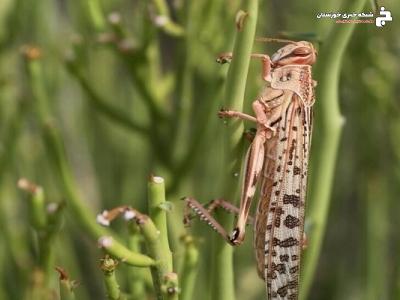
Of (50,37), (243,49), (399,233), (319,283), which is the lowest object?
(319,283)

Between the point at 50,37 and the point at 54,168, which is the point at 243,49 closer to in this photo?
the point at 54,168

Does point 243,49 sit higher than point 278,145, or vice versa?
point 243,49

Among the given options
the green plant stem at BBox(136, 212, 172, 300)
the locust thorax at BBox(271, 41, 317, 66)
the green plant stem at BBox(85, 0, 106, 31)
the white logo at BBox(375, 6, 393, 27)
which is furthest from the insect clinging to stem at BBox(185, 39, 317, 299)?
the green plant stem at BBox(85, 0, 106, 31)

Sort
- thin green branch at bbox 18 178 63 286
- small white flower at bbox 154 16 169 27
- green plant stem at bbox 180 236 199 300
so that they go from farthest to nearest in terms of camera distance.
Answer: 1. small white flower at bbox 154 16 169 27
2. thin green branch at bbox 18 178 63 286
3. green plant stem at bbox 180 236 199 300

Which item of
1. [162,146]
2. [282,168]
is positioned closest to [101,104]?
[162,146]

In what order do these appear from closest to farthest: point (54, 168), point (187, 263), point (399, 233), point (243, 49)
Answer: point (243, 49) < point (187, 263) < point (54, 168) < point (399, 233)

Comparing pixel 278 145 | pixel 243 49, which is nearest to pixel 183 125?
pixel 278 145

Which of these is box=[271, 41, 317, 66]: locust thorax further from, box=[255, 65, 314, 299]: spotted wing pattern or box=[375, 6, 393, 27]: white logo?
box=[375, 6, 393, 27]: white logo

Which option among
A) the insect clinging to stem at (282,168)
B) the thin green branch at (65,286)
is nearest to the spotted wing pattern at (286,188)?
the insect clinging to stem at (282,168)
